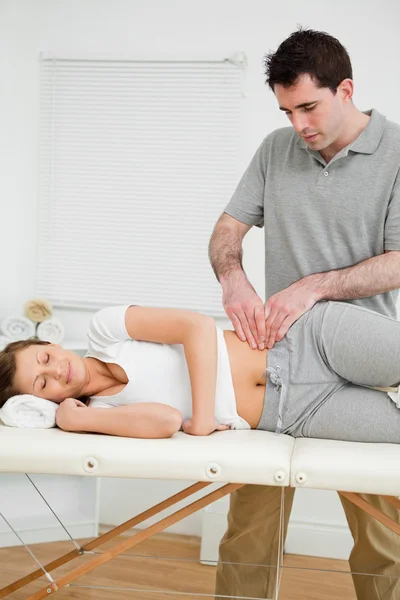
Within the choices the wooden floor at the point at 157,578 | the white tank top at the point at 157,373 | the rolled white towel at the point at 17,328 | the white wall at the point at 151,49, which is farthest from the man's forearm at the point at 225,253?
the rolled white towel at the point at 17,328

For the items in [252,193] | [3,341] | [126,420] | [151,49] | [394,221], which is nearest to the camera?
[126,420]

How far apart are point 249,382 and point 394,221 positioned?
0.61 metres

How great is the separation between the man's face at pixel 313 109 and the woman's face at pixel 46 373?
2.80 feet

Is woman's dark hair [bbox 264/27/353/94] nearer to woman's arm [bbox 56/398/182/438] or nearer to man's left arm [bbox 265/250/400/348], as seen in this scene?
man's left arm [bbox 265/250/400/348]

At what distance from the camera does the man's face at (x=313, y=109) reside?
1.97m

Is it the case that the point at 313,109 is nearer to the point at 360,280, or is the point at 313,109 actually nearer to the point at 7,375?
the point at 360,280

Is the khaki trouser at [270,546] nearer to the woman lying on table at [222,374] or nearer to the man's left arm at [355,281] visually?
the woman lying on table at [222,374]

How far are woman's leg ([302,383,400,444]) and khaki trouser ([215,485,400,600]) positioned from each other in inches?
12.5

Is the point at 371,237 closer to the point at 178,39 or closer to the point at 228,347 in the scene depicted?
the point at 228,347

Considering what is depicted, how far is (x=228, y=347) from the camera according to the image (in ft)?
6.10

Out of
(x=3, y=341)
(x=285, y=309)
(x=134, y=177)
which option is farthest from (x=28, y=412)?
(x=134, y=177)

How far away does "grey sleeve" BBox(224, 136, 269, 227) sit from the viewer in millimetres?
2266

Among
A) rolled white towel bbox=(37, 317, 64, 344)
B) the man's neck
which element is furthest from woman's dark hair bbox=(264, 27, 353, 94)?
rolled white towel bbox=(37, 317, 64, 344)

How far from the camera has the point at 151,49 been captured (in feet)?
10.8
